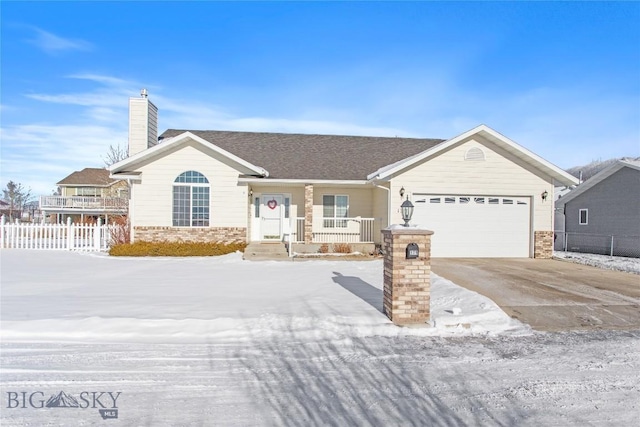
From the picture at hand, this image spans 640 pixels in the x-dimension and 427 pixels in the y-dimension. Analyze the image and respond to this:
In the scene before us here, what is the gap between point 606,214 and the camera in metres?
19.0

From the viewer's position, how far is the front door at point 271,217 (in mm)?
17062

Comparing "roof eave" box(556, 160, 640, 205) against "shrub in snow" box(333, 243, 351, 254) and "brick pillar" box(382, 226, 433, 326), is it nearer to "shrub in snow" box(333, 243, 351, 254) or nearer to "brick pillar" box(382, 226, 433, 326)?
"shrub in snow" box(333, 243, 351, 254)

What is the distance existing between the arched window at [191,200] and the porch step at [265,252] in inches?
87.8

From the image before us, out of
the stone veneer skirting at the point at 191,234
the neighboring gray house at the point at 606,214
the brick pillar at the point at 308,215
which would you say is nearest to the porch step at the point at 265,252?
the stone veneer skirting at the point at 191,234

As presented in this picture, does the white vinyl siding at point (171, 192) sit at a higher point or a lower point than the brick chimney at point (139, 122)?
lower

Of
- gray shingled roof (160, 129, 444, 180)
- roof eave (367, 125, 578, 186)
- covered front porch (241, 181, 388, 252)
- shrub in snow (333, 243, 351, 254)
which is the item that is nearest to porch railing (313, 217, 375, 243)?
covered front porch (241, 181, 388, 252)

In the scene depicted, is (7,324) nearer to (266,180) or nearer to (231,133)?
(266,180)

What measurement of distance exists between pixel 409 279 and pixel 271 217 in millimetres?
11529

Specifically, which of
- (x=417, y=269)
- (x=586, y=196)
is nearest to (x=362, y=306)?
(x=417, y=269)

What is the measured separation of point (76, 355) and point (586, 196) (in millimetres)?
23297

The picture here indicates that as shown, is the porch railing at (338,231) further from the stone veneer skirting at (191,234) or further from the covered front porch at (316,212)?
the stone veneer skirting at (191,234)

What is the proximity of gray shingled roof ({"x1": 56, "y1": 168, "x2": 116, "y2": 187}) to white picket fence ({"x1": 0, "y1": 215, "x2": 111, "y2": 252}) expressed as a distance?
2678 cm

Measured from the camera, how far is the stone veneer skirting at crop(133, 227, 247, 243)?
49.8 feet

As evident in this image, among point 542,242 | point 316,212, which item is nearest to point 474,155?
point 542,242
